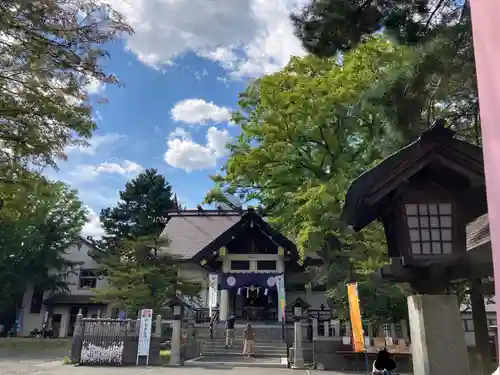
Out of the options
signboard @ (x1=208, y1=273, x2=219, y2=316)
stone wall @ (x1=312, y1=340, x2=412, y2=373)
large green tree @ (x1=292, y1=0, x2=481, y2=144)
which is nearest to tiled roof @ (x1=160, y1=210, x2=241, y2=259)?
signboard @ (x1=208, y1=273, x2=219, y2=316)

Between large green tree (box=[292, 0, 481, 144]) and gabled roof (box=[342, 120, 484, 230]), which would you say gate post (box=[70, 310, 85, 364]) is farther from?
large green tree (box=[292, 0, 481, 144])

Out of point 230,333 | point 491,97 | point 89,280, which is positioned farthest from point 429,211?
point 89,280

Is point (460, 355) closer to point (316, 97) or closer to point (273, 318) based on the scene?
point (316, 97)

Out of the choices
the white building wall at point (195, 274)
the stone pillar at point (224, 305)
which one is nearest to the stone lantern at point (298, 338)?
the stone pillar at point (224, 305)

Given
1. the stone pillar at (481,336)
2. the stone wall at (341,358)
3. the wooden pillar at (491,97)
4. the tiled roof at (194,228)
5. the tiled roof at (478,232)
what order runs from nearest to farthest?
the wooden pillar at (491,97) < the tiled roof at (478,232) < the stone pillar at (481,336) < the stone wall at (341,358) < the tiled roof at (194,228)

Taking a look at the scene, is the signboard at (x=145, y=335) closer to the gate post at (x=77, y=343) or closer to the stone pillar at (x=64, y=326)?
the gate post at (x=77, y=343)

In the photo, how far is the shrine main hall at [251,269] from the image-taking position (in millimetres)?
23906

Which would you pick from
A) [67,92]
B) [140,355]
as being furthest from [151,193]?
[67,92]

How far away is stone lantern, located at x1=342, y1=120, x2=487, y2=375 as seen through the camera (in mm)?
5395

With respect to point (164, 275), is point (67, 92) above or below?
above

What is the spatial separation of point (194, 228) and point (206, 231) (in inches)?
46.0

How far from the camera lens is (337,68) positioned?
Answer: 15492 millimetres

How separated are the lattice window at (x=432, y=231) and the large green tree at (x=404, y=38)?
136 centimetres

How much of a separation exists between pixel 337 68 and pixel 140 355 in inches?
504
